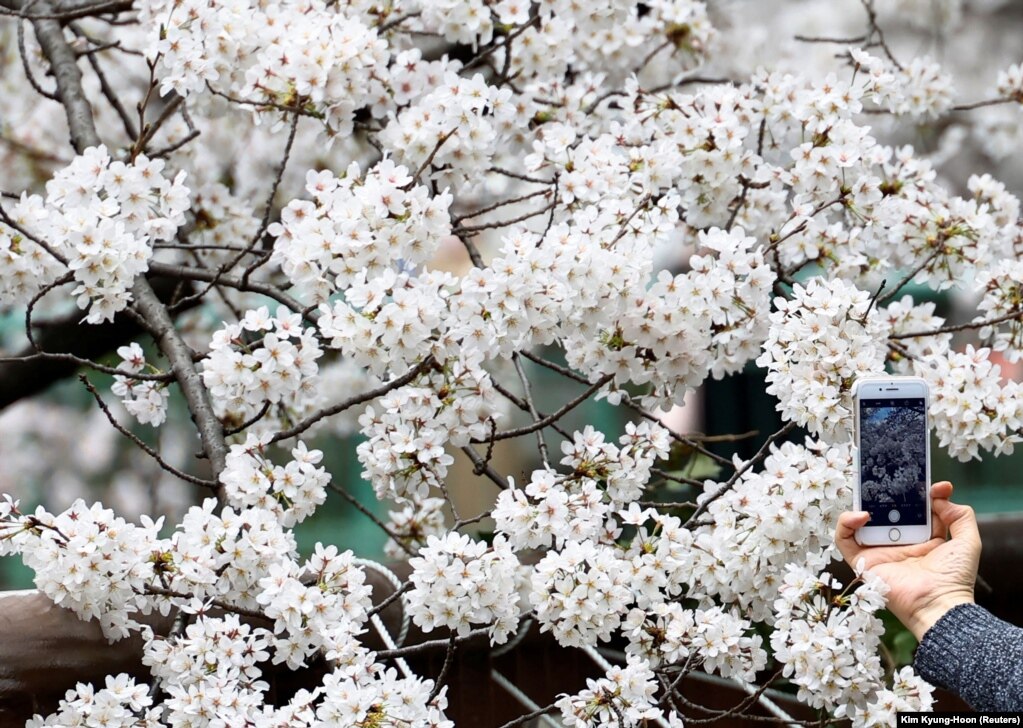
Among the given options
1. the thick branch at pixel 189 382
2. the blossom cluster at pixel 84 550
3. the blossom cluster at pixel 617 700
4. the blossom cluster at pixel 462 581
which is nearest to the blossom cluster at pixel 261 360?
the thick branch at pixel 189 382

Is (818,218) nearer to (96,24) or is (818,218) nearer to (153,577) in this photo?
(153,577)

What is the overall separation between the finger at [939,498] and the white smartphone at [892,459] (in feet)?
0.07

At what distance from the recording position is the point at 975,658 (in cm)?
137

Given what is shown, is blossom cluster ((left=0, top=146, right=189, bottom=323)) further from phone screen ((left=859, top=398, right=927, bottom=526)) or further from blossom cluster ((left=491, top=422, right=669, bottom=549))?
phone screen ((left=859, top=398, right=927, bottom=526))

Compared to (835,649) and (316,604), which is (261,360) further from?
(835,649)

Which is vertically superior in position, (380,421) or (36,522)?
(380,421)

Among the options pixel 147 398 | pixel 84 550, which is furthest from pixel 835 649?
pixel 147 398

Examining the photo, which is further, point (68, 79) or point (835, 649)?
point (68, 79)

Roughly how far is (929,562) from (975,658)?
161 millimetres

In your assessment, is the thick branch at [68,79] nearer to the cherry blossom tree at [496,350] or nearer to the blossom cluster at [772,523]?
the cherry blossom tree at [496,350]

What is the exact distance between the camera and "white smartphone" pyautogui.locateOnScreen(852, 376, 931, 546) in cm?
153

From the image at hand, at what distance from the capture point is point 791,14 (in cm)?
690

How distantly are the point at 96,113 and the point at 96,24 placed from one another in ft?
1.39

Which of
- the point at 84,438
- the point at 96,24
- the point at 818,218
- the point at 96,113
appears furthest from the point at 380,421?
the point at 84,438
